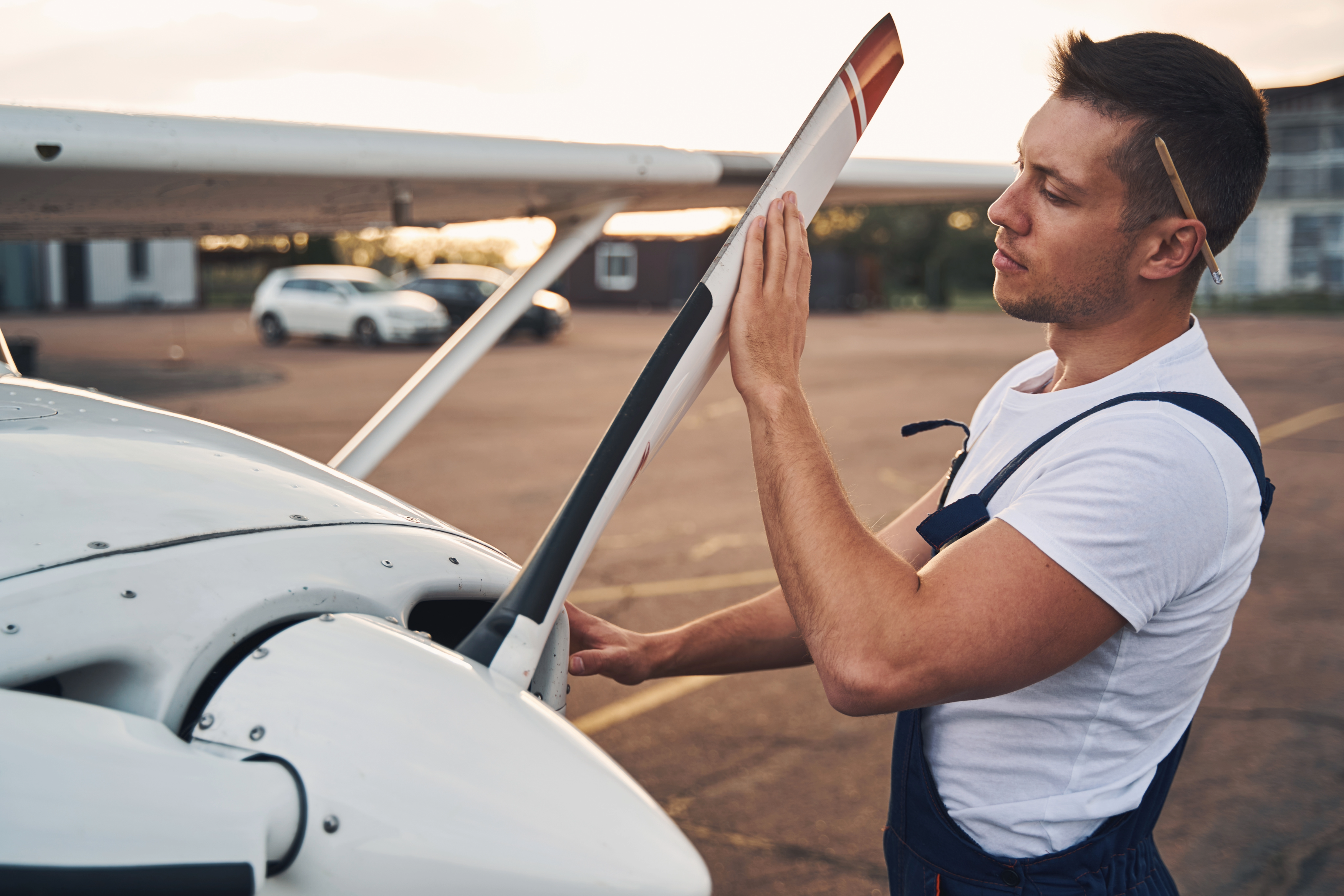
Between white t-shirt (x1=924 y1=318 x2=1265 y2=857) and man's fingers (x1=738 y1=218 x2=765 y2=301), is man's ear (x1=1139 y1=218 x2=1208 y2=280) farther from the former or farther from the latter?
man's fingers (x1=738 y1=218 x2=765 y2=301)

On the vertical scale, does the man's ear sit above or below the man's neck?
above

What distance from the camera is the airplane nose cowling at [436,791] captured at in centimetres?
94

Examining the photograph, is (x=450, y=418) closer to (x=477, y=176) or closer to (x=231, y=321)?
(x=477, y=176)

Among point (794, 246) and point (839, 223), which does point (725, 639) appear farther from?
point (839, 223)

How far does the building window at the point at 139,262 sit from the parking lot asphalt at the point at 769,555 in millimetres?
16919

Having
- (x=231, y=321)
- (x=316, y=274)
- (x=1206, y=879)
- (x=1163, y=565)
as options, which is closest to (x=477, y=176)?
(x=1163, y=565)

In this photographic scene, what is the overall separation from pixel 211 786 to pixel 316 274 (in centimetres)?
2254

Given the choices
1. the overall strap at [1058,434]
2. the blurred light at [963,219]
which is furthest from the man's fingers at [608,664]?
the blurred light at [963,219]

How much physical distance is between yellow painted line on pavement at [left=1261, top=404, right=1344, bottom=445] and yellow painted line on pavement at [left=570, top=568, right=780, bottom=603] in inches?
269

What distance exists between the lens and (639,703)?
13.6ft

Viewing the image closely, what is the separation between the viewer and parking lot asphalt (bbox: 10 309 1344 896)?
322 cm

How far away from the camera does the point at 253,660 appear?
3.50 feet

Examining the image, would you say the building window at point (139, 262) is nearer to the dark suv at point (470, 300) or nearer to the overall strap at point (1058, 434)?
the dark suv at point (470, 300)

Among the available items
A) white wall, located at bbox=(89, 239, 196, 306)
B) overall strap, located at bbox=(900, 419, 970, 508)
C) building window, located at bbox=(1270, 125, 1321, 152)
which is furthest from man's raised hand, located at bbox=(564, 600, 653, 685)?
building window, located at bbox=(1270, 125, 1321, 152)
